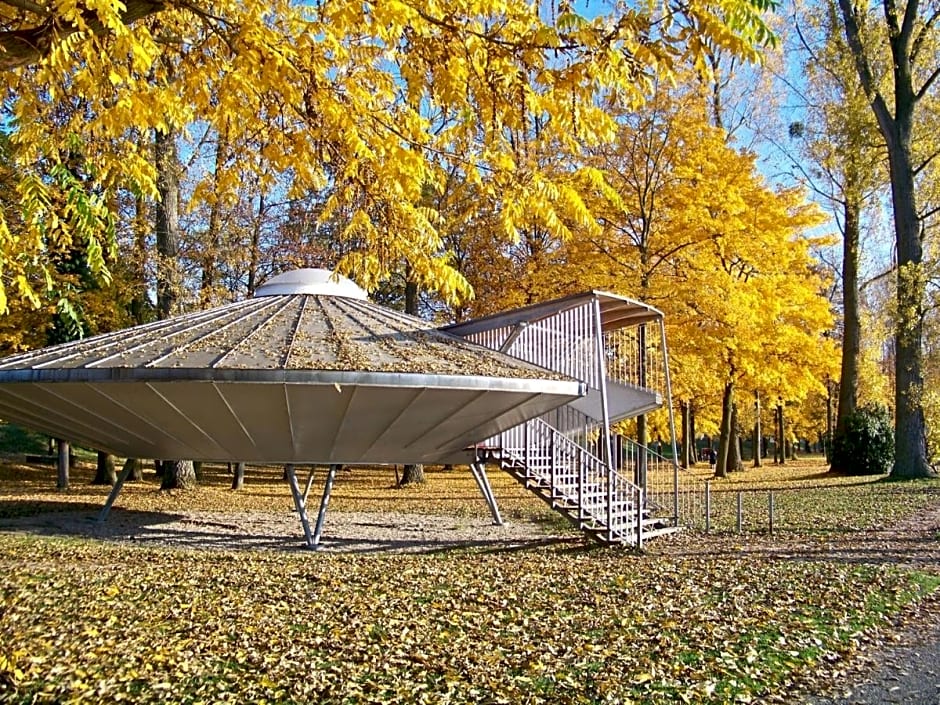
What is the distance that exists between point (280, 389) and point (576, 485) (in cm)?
567

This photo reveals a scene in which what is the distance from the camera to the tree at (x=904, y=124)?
2120 cm

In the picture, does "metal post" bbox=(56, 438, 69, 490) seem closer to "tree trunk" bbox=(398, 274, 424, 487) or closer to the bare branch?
"tree trunk" bbox=(398, 274, 424, 487)

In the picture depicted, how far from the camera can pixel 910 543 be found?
12.1 meters

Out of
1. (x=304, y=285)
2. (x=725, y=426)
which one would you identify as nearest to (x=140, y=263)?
(x=304, y=285)

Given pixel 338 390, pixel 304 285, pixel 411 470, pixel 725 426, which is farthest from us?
pixel 411 470

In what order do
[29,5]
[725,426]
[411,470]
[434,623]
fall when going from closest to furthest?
[29,5]
[434,623]
[725,426]
[411,470]

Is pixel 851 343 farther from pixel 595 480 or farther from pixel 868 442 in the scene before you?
pixel 595 480

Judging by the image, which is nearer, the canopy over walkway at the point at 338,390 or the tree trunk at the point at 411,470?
the canopy over walkway at the point at 338,390

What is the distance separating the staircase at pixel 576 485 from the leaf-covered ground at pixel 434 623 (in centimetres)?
101

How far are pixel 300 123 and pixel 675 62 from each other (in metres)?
3.64

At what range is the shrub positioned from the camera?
2538 cm

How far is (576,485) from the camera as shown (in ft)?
46.4

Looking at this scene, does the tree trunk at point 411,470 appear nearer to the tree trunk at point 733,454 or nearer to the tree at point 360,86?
the tree trunk at point 733,454

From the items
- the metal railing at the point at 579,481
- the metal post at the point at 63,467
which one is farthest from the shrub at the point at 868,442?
the metal post at the point at 63,467
